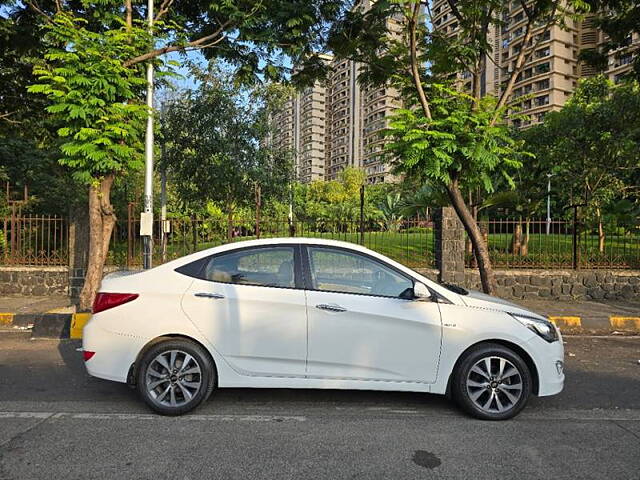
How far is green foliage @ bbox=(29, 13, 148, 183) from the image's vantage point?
23.7 feet

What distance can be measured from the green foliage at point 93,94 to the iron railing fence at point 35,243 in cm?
353

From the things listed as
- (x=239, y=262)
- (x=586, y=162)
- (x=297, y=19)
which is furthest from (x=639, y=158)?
(x=239, y=262)

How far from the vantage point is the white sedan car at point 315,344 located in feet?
13.6

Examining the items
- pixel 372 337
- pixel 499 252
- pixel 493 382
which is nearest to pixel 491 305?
pixel 493 382

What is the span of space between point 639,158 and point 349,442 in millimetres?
14692

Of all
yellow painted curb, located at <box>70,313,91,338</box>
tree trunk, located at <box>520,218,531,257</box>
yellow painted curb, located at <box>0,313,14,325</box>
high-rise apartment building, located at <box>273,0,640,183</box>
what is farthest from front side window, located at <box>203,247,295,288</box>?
high-rise apartment building, located at <box>273,0,640,183</box>

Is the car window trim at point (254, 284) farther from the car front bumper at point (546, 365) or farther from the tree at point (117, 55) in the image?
the tree at point (117, 55)

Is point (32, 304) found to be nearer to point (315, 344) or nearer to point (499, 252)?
point (315, 344)

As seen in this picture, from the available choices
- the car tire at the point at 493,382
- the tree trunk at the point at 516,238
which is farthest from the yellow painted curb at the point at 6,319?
the tree trunk at the point at 516,238

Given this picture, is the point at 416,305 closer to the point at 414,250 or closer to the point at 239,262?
the point at 239,262

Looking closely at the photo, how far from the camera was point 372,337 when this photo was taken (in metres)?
4.14

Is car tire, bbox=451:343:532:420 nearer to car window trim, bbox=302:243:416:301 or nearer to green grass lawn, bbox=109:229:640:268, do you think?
car window trim, bbox=302:243:416:301

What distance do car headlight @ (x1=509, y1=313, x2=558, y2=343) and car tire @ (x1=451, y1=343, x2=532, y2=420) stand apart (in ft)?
0.95

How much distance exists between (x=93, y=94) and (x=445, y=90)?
5655 mm
